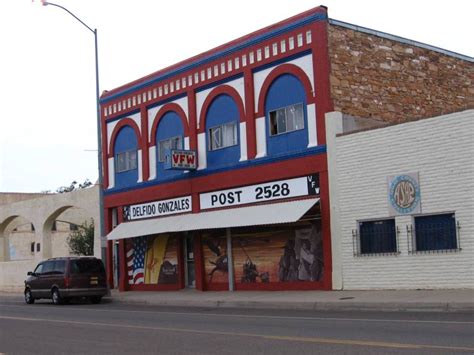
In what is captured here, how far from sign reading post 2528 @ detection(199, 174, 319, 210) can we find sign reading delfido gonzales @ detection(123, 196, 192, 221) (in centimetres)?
116

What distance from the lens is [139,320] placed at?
58.3 feet

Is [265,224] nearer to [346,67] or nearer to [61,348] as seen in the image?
[346,67]

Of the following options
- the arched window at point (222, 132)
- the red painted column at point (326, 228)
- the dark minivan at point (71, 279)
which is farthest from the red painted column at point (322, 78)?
the dark minivan at point (71, 279)

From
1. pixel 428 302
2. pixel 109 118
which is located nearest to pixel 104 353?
pixel 428 302

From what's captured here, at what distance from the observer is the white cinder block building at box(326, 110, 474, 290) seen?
68.1 feet

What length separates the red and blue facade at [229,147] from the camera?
80.5ft

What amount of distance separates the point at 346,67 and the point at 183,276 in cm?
1113

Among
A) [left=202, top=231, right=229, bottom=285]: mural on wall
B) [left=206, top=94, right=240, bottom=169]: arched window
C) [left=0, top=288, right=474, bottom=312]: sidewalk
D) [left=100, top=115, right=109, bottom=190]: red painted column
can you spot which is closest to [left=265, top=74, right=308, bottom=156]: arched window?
[left=206, top=94, right=240, bottom=169]: arched window

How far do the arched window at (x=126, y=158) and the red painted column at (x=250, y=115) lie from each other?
7.84 m

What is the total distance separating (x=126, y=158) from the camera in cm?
3347

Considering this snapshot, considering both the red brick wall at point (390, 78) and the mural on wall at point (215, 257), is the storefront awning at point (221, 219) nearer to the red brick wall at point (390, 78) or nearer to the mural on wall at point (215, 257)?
the mural on wall at point (215, 257)

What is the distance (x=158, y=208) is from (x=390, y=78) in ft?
37.2

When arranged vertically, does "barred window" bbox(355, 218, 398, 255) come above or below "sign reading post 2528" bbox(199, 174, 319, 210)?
below

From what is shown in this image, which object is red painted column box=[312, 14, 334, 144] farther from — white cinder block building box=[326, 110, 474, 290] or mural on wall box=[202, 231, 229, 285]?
mural on wall box=[202, 231, 229, 285]
